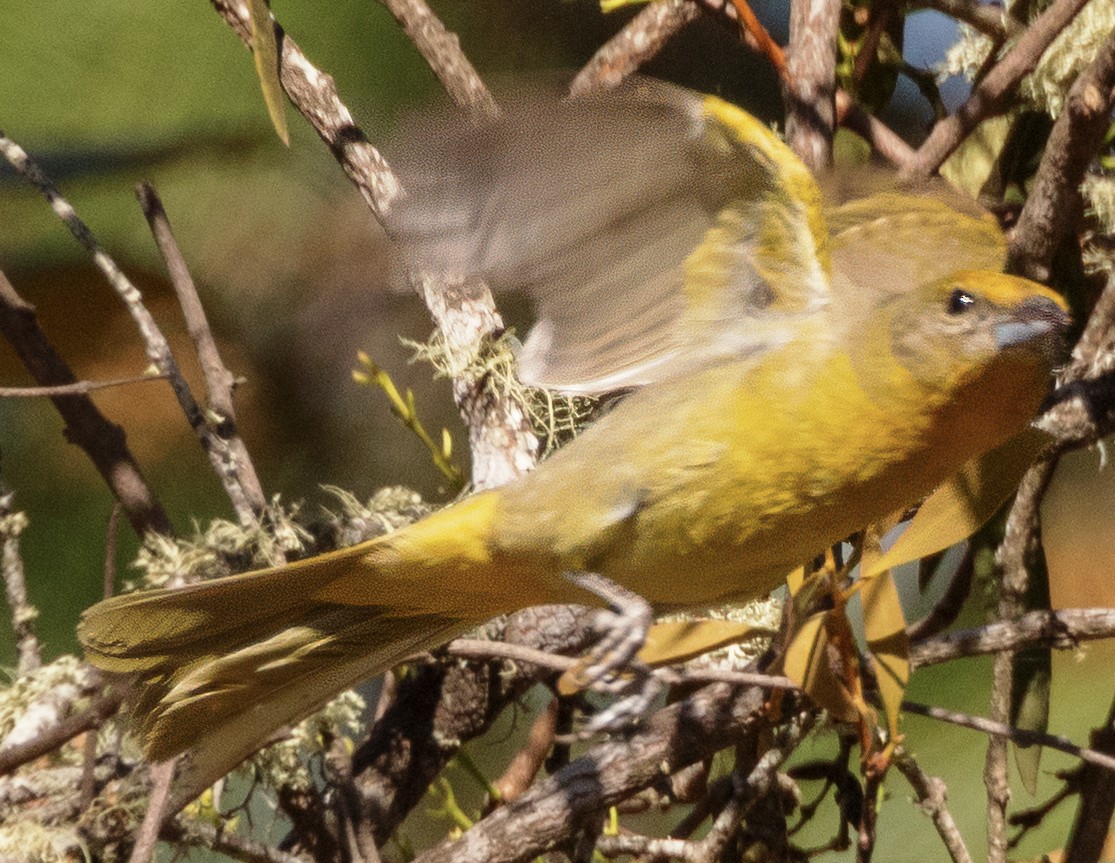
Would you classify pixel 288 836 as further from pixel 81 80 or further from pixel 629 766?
pixel 81 80

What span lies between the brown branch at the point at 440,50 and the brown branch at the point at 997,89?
409 mm

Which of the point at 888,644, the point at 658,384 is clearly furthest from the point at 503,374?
the point at 888,644

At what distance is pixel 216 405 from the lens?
3.86 ft

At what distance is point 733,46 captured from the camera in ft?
4.99

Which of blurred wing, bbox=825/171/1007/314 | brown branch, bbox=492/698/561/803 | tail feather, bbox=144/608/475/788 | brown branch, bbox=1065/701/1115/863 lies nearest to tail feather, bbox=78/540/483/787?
tail feather, bbox=144/608/475/788

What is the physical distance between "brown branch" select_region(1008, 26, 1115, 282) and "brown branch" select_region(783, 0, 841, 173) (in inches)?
7.2

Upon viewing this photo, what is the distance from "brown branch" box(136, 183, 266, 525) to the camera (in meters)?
1.16

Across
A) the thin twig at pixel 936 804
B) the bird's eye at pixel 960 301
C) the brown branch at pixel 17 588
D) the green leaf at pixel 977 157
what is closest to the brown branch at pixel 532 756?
the thin twig at pixel 936 804

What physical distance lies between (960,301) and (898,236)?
13 centimetres

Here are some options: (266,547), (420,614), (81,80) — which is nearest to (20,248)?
(81,80)

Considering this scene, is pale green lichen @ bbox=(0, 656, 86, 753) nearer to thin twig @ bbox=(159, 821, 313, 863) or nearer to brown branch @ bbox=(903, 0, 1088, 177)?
thin twig @ bbox=(159, 821, 313, 863)

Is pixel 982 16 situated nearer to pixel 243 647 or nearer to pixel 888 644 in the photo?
pixel 888 644

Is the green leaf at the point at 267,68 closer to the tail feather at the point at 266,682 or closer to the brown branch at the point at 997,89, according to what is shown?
the tail feather at the point at 266,682

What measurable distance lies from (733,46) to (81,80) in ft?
2.59
